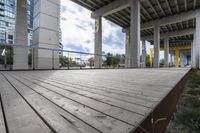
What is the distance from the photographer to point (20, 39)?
5.64 meters

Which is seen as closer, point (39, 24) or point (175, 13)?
point (39, 24)

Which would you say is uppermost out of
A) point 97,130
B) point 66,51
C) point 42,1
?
point 42,1

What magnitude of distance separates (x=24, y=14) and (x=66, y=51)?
248 cm

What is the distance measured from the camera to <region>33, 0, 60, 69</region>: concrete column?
6332 mm

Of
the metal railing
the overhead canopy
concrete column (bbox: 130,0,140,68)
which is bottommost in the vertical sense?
the metal railing

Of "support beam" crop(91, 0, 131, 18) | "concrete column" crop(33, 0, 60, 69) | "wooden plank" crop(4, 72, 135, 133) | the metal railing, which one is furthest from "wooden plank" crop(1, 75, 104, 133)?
"support beam" crop(91, 0, 131, 18)

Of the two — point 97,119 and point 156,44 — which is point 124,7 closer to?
point 156,44

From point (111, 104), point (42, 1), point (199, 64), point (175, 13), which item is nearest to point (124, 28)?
point (175, 13)

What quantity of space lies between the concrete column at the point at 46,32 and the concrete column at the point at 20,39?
559 mm

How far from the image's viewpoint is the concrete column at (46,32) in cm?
633

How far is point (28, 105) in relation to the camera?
103 cm

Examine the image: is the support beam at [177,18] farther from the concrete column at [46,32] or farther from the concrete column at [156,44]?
the concrete column at [46,32]

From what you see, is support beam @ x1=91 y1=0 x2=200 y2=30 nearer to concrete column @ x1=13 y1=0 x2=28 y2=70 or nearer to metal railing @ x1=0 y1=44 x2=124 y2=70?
metal railing @ x1=0 y1=44 x2=124 y2=70

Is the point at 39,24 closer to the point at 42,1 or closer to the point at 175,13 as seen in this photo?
the point at 42,1
